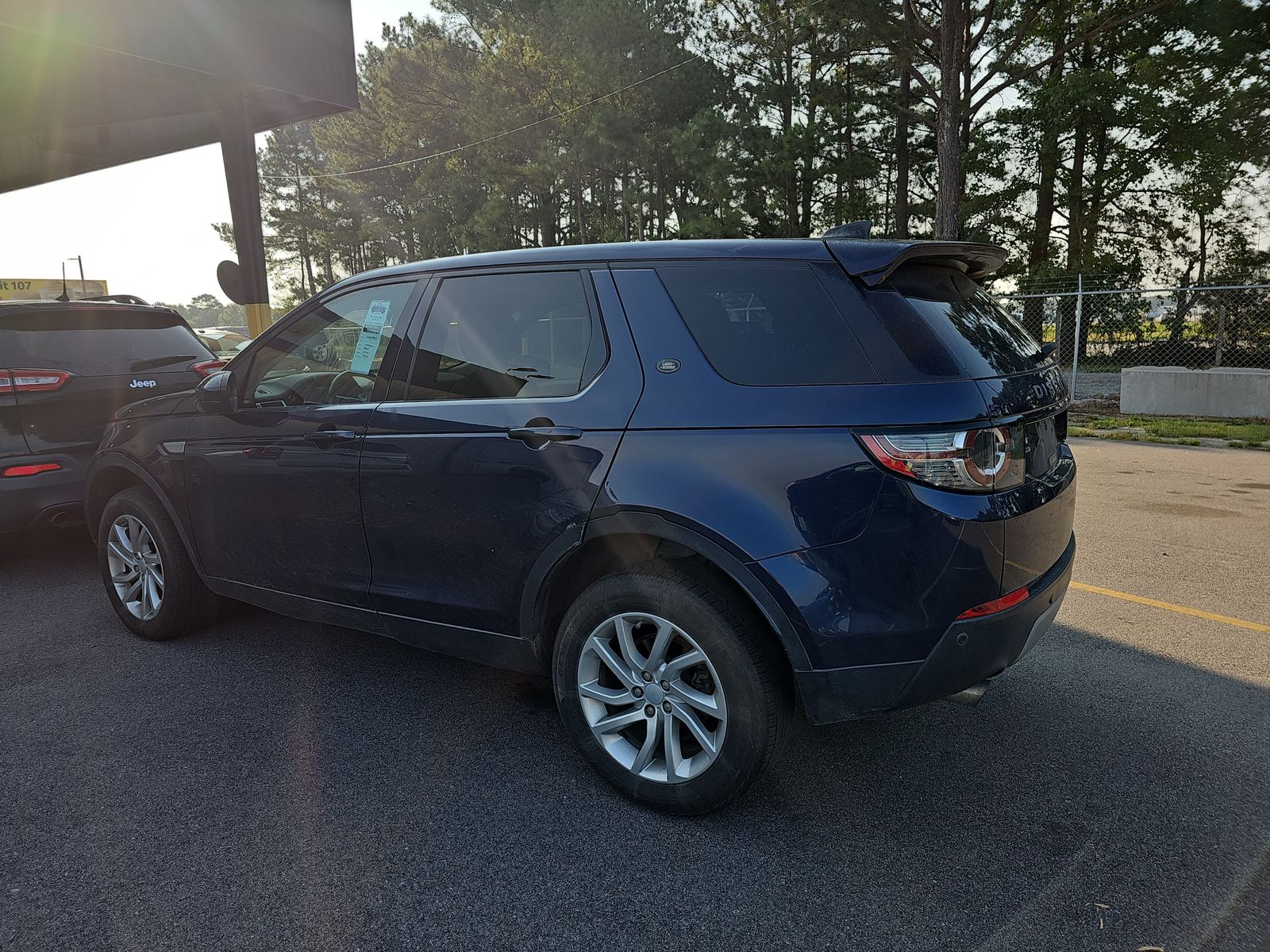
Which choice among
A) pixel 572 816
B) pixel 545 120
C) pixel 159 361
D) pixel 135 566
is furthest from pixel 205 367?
pixel 545 120

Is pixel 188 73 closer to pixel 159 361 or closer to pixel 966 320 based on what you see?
pixel 159 361

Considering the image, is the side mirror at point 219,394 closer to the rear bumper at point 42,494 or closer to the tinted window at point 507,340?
the tinted window at point 507,340

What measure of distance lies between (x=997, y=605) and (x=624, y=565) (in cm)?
112

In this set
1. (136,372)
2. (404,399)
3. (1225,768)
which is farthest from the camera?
(136,372)

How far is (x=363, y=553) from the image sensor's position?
3307 mm

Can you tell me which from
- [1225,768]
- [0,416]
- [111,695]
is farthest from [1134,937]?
[0,416]

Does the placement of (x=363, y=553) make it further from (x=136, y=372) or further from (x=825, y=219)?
(x=825, y=219)

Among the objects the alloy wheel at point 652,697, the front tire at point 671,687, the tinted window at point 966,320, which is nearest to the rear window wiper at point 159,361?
the front tire at point 671,687

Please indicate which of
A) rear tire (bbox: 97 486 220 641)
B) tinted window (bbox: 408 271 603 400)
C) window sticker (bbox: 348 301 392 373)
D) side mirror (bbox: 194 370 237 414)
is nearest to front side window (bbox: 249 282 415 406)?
window sticker (bbox: 348 301 392 373)

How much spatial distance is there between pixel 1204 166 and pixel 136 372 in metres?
27.8

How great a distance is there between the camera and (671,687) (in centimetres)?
264

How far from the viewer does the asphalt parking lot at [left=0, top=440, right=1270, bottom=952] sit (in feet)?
7.28

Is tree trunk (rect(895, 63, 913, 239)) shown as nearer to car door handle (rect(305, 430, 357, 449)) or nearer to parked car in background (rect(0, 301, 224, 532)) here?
parked car in background (rect(0, 301, 224, 532))

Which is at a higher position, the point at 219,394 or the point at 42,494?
the point at 219,394
